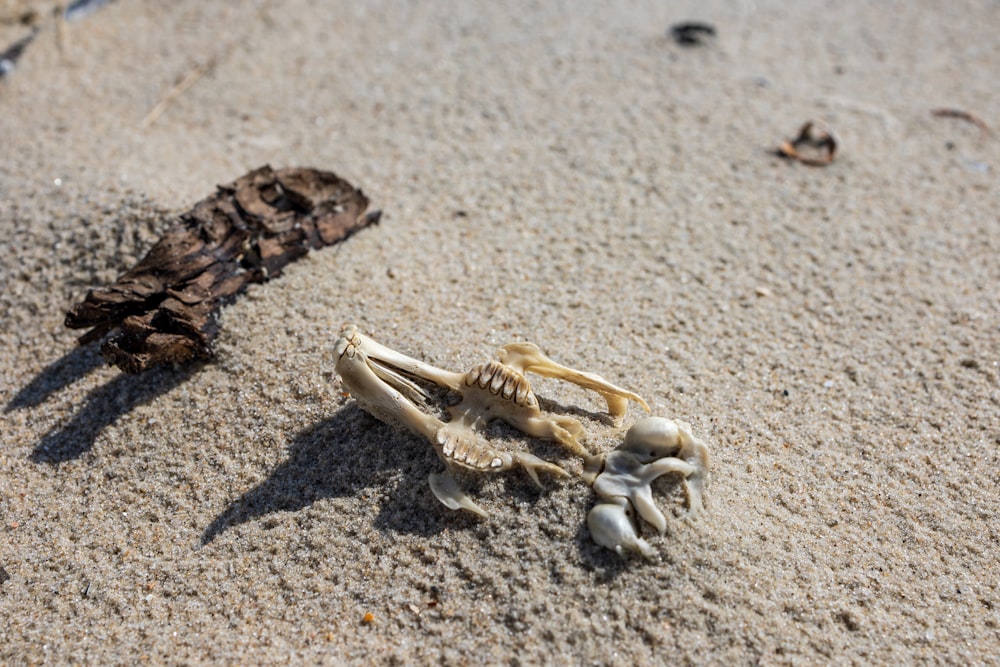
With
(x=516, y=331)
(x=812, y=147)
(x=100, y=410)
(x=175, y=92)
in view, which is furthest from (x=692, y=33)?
(x=100, y=410)

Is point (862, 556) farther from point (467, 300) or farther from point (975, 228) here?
point (975, 228)

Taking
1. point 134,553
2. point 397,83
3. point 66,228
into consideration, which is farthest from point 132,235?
point 397,83

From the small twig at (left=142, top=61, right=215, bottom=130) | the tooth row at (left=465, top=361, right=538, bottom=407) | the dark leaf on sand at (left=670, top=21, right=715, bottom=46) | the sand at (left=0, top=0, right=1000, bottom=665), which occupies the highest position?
the small twig at (left=142, top=61, right=215, bottom=130)

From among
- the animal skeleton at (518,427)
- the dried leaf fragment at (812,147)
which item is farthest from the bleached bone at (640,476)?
the dried leaf fragment at (812,147)

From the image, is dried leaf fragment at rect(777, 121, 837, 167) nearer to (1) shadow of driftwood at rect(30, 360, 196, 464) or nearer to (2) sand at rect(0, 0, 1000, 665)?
Result: (2) sand at rect(0, 0, 1000, 665)

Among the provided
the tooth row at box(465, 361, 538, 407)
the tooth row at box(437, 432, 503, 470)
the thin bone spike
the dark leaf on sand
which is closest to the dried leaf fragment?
the dark leaf on sand

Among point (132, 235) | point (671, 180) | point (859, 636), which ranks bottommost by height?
point (859, 636)
